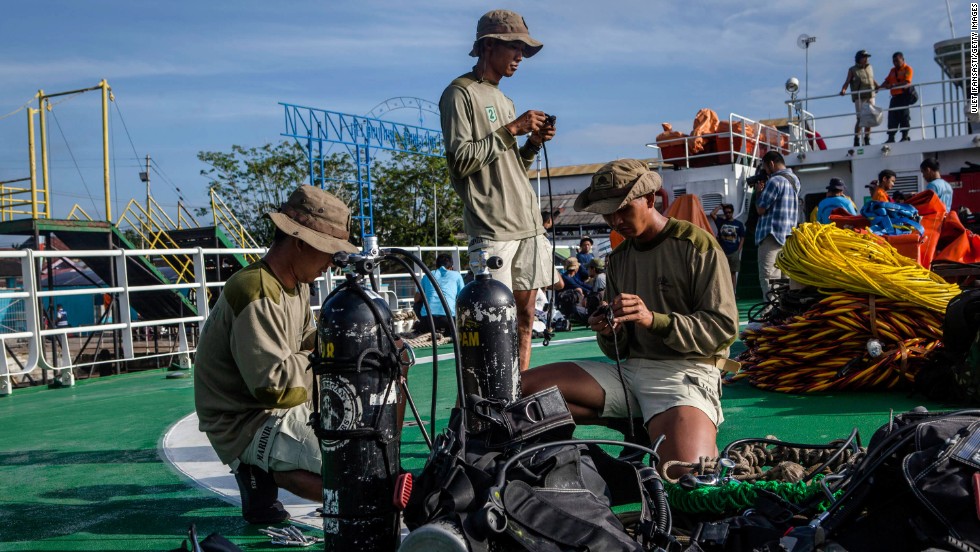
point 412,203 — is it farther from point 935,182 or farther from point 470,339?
point 470,339

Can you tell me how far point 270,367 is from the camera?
10.3 ft

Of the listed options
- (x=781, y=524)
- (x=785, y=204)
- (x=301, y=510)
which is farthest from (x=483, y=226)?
(x=785, y=204)

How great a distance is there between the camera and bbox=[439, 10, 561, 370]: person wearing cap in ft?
14.4

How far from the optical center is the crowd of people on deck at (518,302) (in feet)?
10.6

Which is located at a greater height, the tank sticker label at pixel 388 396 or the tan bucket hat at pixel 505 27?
the tan bucket hat at pixel 505 27

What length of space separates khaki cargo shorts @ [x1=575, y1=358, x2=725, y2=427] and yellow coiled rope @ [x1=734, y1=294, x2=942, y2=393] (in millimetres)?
2393

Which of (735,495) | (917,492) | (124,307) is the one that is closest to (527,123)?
(735,495)

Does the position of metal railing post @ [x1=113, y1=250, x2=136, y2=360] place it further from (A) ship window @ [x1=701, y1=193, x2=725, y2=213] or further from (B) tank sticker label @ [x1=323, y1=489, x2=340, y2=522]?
(A) ship window @ [x1=701, y1=193, x2=725, y2=213]

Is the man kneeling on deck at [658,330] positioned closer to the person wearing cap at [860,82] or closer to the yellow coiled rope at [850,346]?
the yellow coiled rope at [850,346]

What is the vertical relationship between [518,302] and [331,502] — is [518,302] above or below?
above

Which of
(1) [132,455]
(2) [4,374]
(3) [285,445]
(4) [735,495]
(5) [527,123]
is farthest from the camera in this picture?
(2) [4,374]

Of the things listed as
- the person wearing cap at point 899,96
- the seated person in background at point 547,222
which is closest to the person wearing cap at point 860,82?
the person wearing cap at point 899,96

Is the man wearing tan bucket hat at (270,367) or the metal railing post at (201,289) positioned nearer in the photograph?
the man wearing tan bucket hat at (270,367)

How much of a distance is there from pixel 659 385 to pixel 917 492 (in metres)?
1.65
